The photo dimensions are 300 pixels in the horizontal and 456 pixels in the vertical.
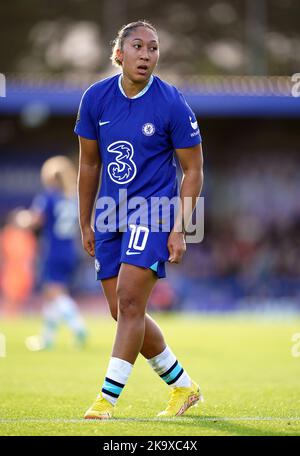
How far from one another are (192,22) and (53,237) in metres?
15.2

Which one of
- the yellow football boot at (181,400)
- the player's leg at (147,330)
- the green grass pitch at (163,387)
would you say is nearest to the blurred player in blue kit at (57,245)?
the green grass pitch at (163,387)

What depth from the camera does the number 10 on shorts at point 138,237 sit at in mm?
6785

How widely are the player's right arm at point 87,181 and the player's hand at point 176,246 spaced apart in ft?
2.43

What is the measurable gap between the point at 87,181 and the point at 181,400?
5.49ft

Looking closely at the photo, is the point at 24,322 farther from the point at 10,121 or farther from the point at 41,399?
the point at 41,399

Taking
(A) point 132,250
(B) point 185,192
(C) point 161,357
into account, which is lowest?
(C) point 161,357

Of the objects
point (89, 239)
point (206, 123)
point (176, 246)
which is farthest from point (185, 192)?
point (206, 123)

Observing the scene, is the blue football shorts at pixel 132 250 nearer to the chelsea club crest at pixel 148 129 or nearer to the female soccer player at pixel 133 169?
the female soccer player at pixel 133 169

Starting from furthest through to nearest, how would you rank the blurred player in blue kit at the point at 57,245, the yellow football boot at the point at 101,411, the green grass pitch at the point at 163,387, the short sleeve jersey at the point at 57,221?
the short sleeve jersey at the point at 57,221, the blurred player in blue kit at the point at 57,245, the yellow football boot at the point at 101,411, the green grass pitch at the point at 163,387

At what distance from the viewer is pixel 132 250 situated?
22.2 feet

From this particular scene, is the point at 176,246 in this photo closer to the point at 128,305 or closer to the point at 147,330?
the point at 128,305

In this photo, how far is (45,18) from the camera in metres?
28.8

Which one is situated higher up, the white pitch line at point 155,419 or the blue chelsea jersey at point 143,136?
the blue chelsea jersey at point 143,136
